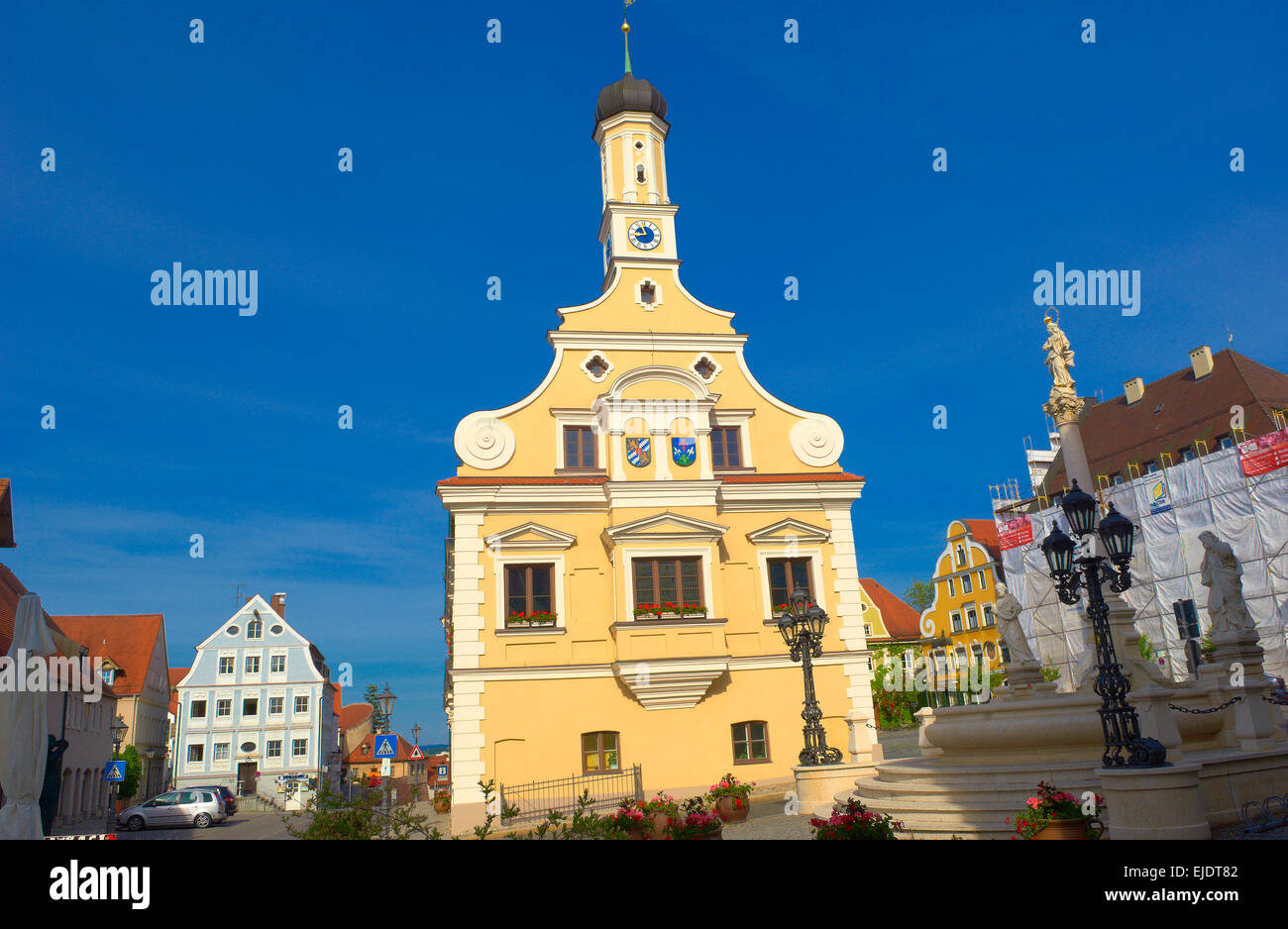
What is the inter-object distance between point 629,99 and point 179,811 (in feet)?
110

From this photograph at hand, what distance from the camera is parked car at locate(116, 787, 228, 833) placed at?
33.7m

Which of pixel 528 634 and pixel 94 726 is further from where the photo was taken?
pixel 94 726

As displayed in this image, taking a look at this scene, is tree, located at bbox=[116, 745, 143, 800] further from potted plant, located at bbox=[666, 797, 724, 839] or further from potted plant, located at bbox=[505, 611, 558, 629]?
potted plant, located at bbox=[666, 797, 724, 839]

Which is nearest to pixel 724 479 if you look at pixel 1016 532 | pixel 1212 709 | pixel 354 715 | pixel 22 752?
pixel 1212 709

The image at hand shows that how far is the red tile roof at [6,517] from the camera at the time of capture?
93.5ft

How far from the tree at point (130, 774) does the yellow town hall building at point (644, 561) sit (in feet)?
134

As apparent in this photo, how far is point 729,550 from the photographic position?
25.7 m

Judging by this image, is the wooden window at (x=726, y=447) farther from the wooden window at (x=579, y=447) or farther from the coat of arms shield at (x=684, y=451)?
the wooden window at (x=579, y=447)

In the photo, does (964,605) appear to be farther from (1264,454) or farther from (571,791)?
(571,791)

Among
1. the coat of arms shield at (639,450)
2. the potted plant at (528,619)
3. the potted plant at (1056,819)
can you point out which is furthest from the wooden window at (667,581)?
the potted plant at (1056,819)

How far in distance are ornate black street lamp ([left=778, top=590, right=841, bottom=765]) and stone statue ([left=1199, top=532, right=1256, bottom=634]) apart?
798 centimetres
